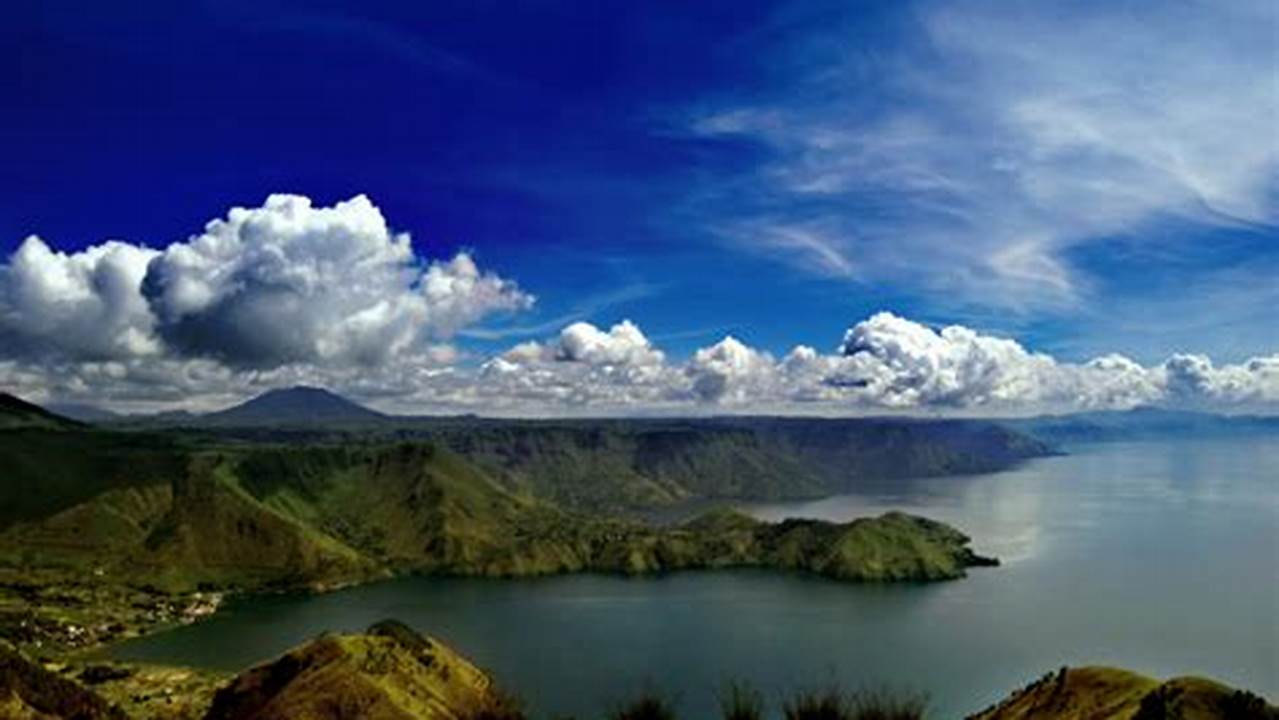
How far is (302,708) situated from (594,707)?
114 metres

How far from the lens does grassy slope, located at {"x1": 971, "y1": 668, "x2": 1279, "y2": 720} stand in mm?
59594

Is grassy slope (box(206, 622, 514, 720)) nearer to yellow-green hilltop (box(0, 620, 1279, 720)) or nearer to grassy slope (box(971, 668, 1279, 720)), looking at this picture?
yellow-green hilltop (box(0, 620, 1279, 720))

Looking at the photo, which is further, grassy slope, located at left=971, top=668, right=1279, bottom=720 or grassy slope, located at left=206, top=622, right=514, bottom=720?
grassy slope, located at left=206, top=622, right=514, bottom=720

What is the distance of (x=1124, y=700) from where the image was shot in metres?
67.0

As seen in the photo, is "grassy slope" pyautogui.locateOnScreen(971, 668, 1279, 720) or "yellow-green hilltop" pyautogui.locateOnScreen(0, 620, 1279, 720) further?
"yellow-green hilltop" pyautogui.locateOnScreen(0, 620, 1279, 720)

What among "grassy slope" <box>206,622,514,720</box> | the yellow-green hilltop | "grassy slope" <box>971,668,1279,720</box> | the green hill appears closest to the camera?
"grassy slope" <box>971,668,1279,720</box>

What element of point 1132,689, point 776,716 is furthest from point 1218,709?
point 776,716

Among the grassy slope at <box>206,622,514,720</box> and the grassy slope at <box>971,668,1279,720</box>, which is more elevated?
the grassy slope at <box>971,668,1279,720</box>

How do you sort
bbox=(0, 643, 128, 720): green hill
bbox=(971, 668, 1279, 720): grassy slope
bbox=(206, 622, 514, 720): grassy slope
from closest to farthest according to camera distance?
bbox=(971, 668, 1279, 720): grassy slope → bbox=(206, 622, 514, 720): grassy slope → bbox=(0, 643, 128, 720): green hill

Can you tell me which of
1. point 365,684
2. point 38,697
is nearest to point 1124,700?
point 365,684

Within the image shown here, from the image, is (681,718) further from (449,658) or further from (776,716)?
(449,658)

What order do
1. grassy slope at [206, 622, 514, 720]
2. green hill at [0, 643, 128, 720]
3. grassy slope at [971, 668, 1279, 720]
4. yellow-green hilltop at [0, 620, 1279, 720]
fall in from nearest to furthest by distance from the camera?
grassy slope at [971, 668, 1279, 720] < yellow-green hilltop at [0, 620, 1279, 720] < grassy slope at [206, 622, 514, 720] < green hill at [0, 643, 128, 720]

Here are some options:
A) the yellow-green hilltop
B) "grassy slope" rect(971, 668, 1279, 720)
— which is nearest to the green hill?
the yellow-green hilltop

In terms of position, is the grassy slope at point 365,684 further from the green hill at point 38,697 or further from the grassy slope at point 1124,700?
the grassy slope at point 1124,700
